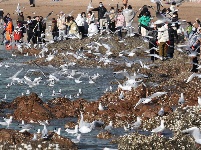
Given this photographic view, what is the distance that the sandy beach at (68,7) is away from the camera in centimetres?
6933

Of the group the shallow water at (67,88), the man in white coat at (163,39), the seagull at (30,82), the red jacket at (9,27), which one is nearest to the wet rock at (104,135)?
the shallow water at (67,88)

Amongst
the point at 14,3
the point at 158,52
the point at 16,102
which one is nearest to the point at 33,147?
the point at 16,102

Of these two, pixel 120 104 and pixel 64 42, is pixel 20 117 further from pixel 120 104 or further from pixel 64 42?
pixel 64 42

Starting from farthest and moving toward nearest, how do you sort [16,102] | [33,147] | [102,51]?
[102,51] < [16,102] < [33,147]

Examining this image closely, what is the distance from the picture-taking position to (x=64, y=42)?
137 ft

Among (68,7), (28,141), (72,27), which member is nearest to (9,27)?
(72,27)

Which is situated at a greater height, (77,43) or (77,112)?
(77,112)

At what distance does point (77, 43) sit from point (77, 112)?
19223mm

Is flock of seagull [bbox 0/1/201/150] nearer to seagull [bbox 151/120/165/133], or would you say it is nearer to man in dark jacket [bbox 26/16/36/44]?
seagull [bbox 151/120/165/133]

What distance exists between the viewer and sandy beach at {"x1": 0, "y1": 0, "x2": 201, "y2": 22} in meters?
69.3

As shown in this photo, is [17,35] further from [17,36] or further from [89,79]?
[89,79]

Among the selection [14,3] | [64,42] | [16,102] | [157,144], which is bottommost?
[14,3]

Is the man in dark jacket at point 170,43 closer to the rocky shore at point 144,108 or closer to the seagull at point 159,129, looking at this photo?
the rocky shore at point 144,108

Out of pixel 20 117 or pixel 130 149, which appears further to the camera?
pixel 20 117
